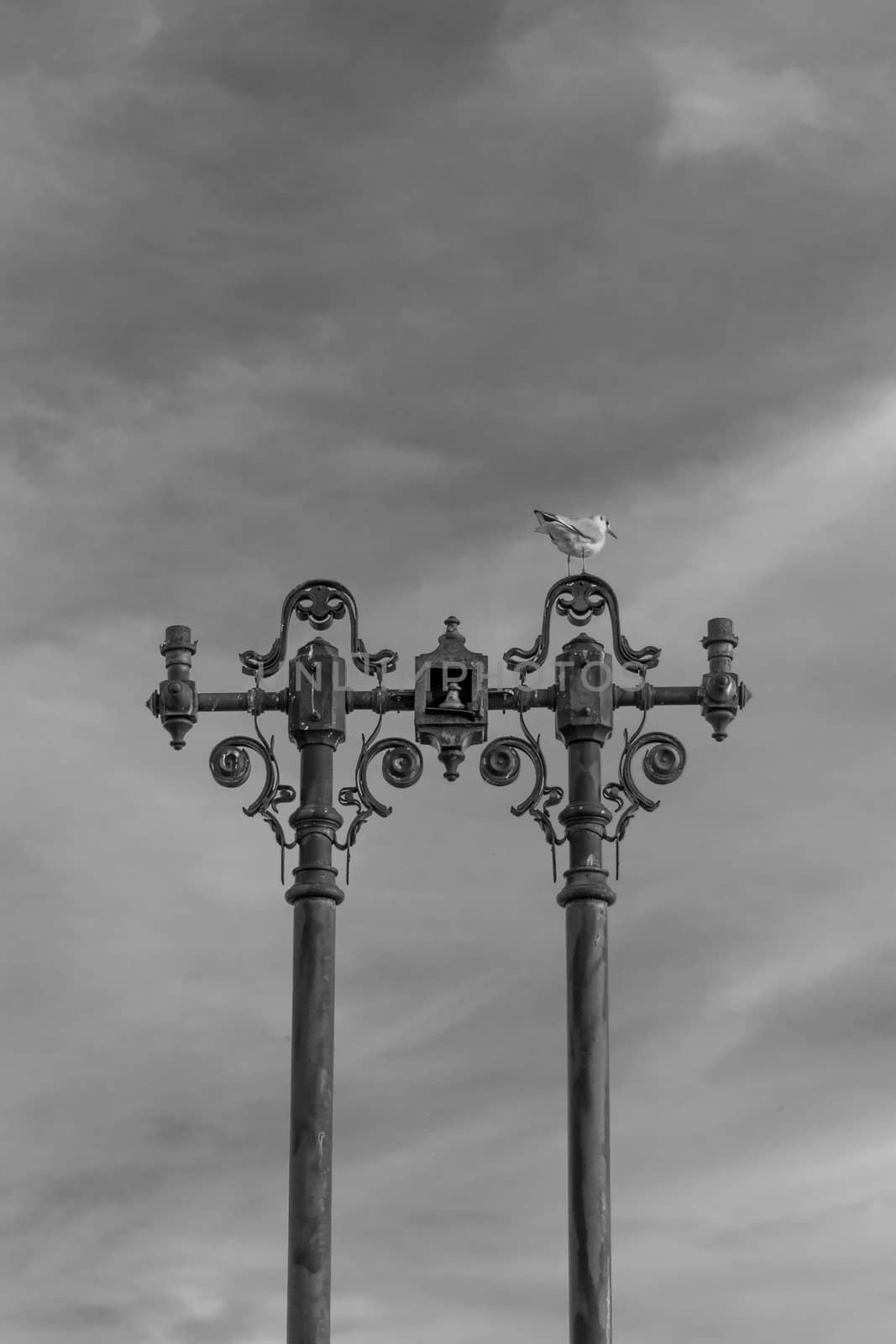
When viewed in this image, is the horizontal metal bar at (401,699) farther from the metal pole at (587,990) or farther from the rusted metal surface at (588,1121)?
the rusted metal surface at (588,1121)

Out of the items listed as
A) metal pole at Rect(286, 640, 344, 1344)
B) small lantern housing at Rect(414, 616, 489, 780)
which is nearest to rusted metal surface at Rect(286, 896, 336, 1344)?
metal pole at Rect(286, 640, 344, 1344)

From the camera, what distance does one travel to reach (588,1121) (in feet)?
57.2

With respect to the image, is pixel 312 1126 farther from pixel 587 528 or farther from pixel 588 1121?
pixel 587 528

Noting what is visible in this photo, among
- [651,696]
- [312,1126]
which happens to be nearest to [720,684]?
[651,696]

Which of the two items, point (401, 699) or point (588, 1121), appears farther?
point (401, 699)

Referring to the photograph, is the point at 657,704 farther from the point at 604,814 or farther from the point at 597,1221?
the point at 597,1221

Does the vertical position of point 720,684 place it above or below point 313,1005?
above

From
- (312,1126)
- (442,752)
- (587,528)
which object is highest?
(587,528)

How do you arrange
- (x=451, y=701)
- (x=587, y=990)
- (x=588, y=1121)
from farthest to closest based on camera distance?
(x=451, y=701) < (x=587, y=990) < (x=588, y=1121)

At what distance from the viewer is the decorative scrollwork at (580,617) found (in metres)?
18.5

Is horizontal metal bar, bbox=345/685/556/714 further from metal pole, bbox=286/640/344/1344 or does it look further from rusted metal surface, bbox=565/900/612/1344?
rusted metal surface, bbox=565/900/612/1344

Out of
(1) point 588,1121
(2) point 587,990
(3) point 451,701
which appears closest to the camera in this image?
(1) point 588,1121

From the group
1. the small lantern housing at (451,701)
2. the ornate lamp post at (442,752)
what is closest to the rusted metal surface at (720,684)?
the ornate lamp post at (442,752)

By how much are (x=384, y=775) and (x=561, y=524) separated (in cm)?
214
